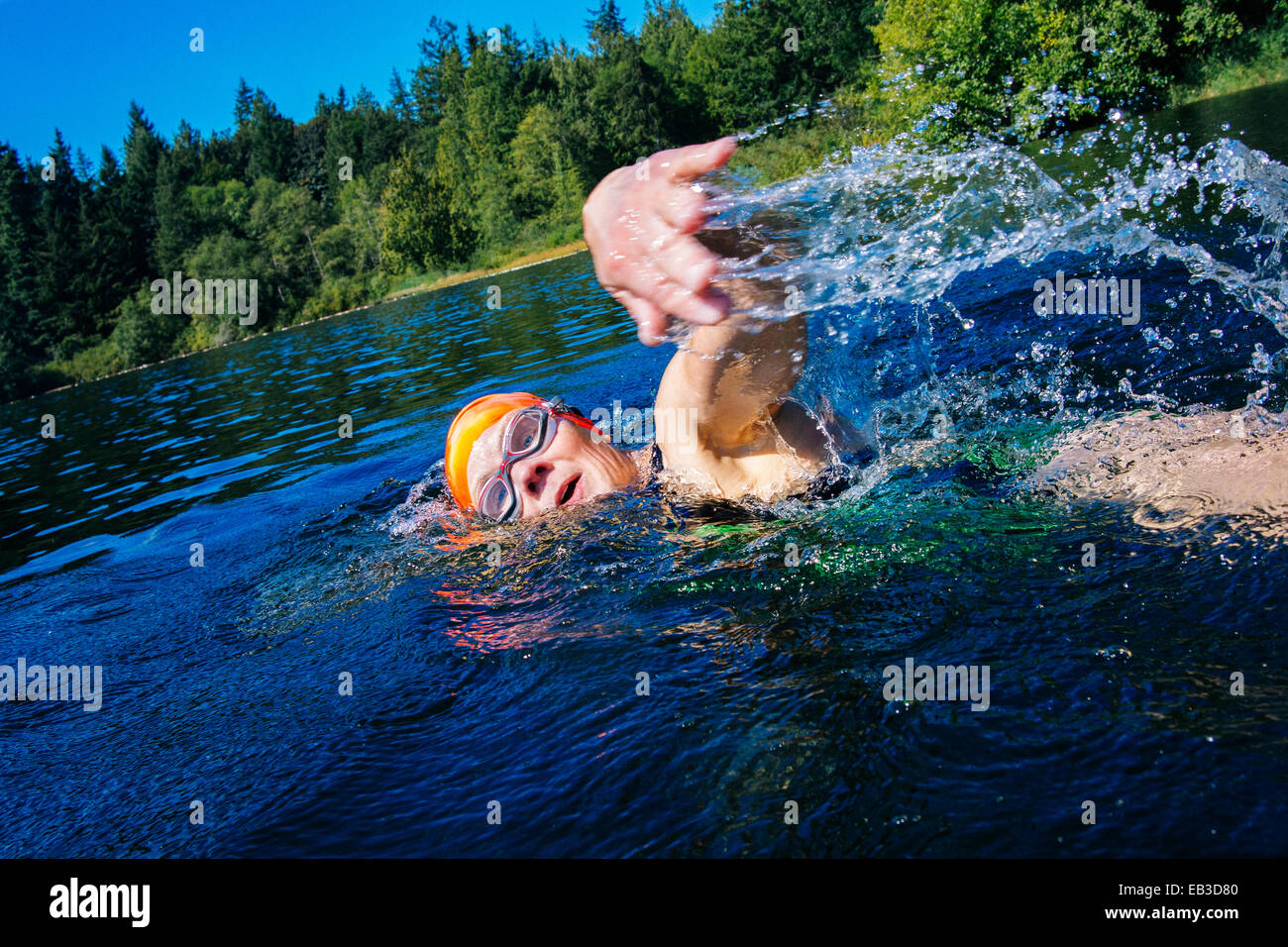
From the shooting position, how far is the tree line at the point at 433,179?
5188cm

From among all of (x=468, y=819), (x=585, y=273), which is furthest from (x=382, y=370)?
(x=468, y=819)

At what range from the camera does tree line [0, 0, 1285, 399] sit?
170ft

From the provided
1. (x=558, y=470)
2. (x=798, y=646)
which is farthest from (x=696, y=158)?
(x=558, y=470)

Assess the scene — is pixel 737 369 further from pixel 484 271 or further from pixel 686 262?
pixel 484 271

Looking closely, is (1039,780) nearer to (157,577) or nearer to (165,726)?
(165,726)

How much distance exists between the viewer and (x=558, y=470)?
4586 mm

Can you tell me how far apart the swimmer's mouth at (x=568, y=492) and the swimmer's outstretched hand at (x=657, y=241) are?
85.1 inches

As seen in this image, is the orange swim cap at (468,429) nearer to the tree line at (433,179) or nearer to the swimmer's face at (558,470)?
the swimmer's face at (558,470)

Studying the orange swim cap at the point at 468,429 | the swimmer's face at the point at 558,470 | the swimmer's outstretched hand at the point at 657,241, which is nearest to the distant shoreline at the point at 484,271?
the orange swim cap at the point at 468,429

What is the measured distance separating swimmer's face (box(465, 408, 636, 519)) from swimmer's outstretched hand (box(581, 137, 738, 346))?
2.11 metres

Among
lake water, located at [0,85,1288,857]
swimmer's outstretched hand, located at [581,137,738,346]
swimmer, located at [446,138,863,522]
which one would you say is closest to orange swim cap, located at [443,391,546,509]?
swimmer, located at [446,138,863,522]

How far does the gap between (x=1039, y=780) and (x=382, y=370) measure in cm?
1754
